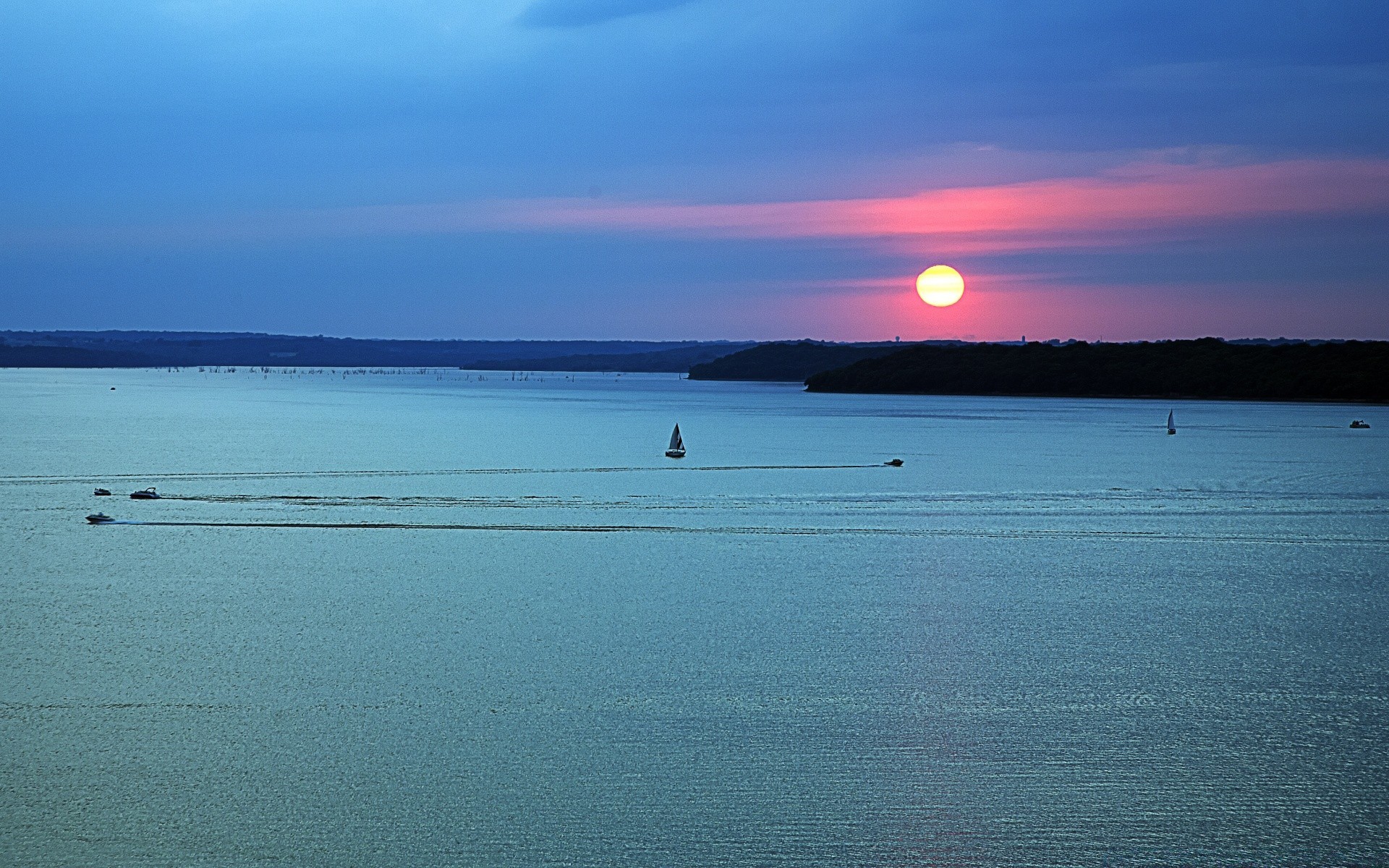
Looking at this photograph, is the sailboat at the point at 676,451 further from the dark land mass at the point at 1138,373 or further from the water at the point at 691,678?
the dark land mass at the point at 1138,373

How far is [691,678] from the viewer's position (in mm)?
9789

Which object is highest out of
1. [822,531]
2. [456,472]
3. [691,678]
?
[691,678]

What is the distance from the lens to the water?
6602mm

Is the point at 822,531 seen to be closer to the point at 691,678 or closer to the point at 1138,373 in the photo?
the point at 691,678

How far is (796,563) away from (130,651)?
765 cm

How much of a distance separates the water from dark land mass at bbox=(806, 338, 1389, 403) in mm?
81904

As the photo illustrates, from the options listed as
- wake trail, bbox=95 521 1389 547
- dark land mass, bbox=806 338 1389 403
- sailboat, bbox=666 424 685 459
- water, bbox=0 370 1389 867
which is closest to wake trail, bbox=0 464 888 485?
water, bbox=0 370 1389 867

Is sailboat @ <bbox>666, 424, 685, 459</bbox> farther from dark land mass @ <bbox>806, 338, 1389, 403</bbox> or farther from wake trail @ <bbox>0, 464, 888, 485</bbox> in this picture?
dark land mass @ <bbox>806, 338, 1389, 403</bbox>

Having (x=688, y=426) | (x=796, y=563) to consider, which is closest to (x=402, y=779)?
(x=796, y=563)

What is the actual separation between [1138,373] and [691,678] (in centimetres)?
10872

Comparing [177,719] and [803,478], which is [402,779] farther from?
[803,478]

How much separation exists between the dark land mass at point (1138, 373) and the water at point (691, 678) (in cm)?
8190

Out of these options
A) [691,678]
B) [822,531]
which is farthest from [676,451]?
[691,678]

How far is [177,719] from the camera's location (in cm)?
851
